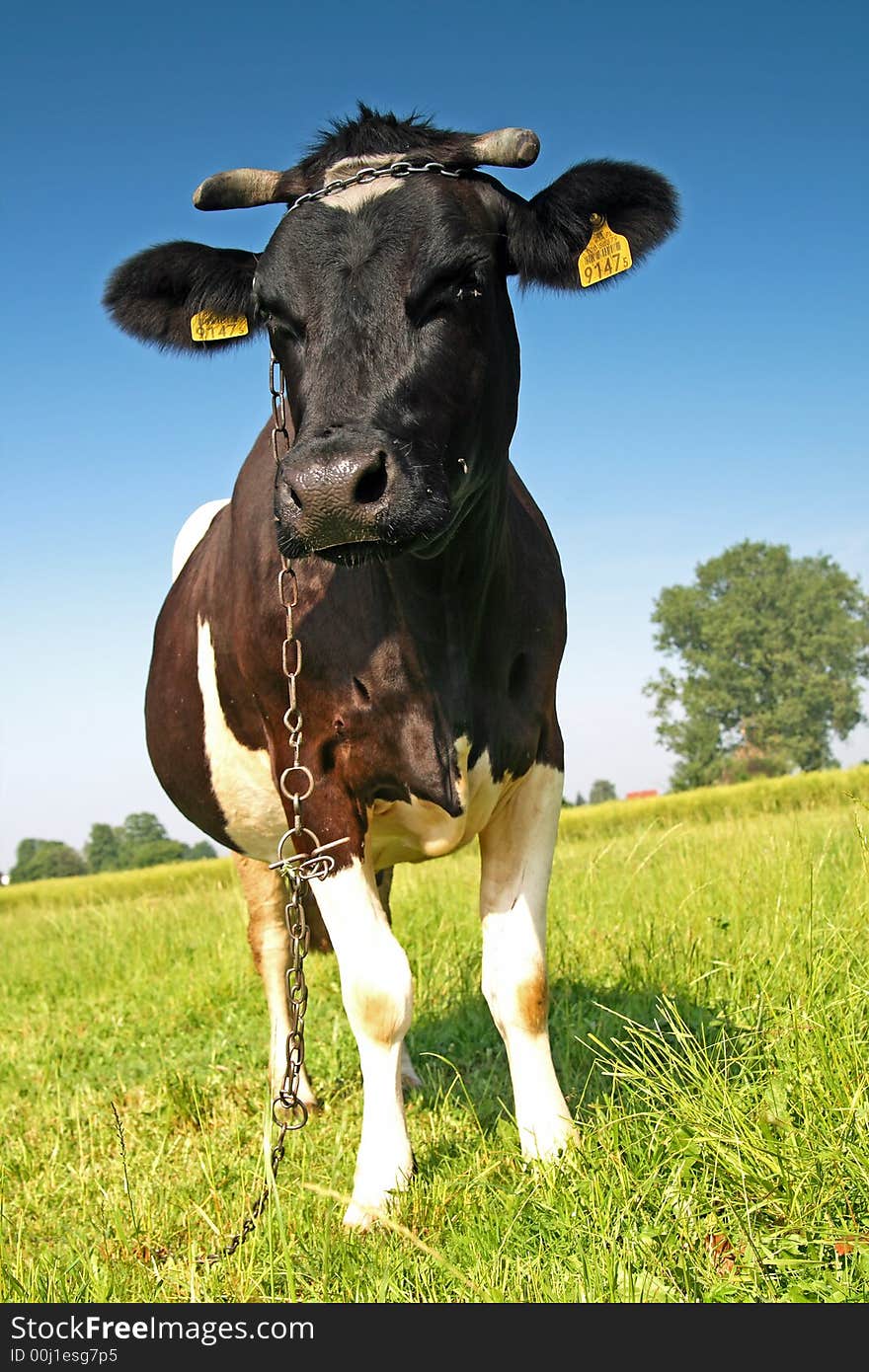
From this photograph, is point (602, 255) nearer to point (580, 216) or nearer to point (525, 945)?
point (580, 216)

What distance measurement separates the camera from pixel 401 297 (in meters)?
3.16

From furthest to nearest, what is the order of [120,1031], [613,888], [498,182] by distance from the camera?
[613,888] < [120,1031] < [498,182]

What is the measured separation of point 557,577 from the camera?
4281 millimetres

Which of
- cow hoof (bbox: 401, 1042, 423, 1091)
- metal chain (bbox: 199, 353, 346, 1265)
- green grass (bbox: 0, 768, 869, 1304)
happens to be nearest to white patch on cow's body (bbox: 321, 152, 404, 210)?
metal chain (bbox: 199, 353, 346, 1265)

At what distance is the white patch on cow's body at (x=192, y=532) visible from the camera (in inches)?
239

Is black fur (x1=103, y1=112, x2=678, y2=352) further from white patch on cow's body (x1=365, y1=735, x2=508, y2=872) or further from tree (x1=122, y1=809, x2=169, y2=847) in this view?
tree (x1=122, y1=809, x2=169, y2=847)

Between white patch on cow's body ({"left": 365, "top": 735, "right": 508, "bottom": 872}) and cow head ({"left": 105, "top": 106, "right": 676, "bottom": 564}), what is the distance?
2.52 ft

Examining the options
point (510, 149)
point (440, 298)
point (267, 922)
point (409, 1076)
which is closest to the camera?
point (440, 298)

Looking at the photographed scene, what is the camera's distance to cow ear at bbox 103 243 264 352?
13.2 feet

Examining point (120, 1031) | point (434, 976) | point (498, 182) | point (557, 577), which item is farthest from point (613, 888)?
point (498, 182)

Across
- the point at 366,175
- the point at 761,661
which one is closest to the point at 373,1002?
the point at 366,175

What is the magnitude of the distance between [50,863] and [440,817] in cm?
10341

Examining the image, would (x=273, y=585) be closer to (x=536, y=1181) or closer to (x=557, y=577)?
(x=557, y=577)
